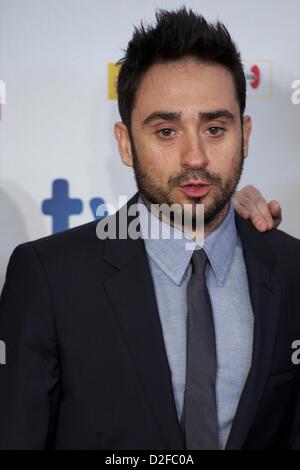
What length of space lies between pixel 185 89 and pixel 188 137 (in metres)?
0.10

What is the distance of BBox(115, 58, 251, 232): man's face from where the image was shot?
1304mm

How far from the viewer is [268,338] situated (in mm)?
1301

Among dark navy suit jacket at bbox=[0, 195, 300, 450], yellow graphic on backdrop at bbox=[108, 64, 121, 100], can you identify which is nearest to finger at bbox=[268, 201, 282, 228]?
dark navy suit jacket at bbox=[0, 195, 300, 450]

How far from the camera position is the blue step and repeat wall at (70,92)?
6.35ft

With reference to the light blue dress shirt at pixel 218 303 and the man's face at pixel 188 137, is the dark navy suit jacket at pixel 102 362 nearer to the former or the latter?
the light blue dress shirt at pixel 218 303

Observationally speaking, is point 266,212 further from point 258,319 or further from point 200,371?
point 200,371

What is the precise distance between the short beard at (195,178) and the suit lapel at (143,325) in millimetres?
102

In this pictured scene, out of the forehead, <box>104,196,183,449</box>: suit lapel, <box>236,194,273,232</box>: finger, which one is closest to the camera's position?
<box>104,196,183,449</box>: suit lapel

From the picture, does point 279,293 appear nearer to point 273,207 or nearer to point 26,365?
point 273,207

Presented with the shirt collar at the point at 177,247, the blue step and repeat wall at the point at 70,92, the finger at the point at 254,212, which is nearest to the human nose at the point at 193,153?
the shirt collar at the point at 177,247

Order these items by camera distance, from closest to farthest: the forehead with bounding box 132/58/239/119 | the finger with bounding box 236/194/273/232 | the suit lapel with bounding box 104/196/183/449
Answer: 1. the suit lapel with bounding box 104/196/183/449
2. the forehead with bounding box 132/58/239/119
3. the finger with bounding box 236/194/273/232

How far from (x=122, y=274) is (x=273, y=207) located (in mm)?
407

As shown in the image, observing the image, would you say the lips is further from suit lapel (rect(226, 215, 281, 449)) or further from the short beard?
suit lapel (rect(226, 215, 281, 449))

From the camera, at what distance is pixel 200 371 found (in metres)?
1.25
